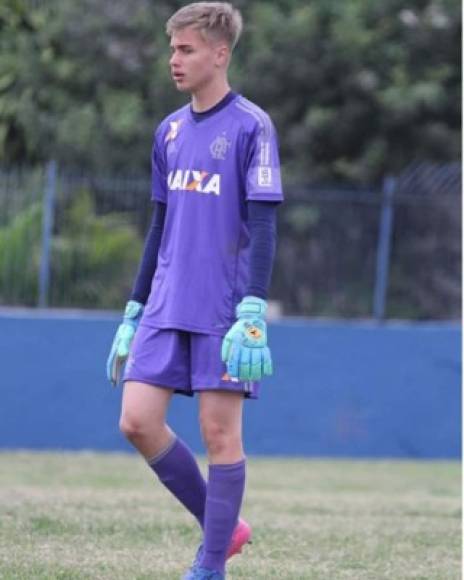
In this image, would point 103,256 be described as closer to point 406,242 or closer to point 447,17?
point 406,242

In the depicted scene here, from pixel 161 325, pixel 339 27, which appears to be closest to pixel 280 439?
pixel 339 27

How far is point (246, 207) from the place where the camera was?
5.09 metres

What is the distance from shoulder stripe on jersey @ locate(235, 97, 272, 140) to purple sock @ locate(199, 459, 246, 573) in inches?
44.9

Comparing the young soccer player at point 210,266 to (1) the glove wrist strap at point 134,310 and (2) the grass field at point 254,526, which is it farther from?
(2) the grass field at point 254,526

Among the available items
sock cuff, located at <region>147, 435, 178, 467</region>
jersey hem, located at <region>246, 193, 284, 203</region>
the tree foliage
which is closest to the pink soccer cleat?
sock cuff, located at <region>147, 435, 178, 467</region>

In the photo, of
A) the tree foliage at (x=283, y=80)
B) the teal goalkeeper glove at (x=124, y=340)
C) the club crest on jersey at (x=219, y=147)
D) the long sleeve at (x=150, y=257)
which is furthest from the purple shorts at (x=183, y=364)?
the tree foliage at (x=283, y=80)

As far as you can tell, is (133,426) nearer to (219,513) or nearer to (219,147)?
(219,513)

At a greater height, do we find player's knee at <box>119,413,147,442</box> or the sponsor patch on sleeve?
the sponsor patch on sleeve

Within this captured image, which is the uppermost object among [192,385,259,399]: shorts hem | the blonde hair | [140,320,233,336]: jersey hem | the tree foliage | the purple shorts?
the tree foliage

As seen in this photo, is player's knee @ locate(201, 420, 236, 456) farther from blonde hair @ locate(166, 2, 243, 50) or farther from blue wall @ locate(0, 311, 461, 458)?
blue wall @ locate(0, 311, 461, 458)

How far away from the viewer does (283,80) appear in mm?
16453

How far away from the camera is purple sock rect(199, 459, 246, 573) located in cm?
507

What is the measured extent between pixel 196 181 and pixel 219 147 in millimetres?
140

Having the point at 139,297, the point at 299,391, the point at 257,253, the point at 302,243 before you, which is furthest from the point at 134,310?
the point at 302,243
